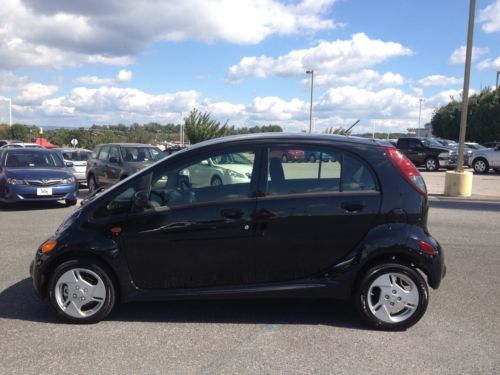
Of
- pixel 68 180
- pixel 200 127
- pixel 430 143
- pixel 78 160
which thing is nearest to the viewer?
pixel 68 180

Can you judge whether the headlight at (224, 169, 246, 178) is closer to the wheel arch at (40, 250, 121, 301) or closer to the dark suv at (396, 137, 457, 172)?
the wheel arch at (40, 250, 121, 301)

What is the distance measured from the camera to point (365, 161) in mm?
4391

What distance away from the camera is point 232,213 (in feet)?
13.9

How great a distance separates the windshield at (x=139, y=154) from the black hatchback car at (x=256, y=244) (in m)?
9.94

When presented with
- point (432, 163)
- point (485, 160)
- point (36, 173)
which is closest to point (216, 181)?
point (36, 173)

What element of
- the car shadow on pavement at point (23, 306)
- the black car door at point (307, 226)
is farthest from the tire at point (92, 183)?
the black car door at point (307, 226)

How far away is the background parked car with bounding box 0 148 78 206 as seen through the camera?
10953 millimetres

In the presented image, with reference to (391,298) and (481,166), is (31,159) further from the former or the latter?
(481,166)

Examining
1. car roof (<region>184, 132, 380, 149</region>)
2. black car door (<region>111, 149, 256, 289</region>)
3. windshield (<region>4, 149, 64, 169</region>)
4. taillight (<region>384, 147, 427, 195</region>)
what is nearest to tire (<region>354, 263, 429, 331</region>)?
taillight (<region>384, 147, 427, 195</region>)

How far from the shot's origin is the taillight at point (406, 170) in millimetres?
4395

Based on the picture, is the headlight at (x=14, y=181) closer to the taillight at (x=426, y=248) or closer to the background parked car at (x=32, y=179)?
the background parked car at (x=32, y=179)

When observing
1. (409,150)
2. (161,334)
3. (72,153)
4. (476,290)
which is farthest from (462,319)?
(409,150)

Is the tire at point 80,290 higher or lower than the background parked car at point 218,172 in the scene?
lower

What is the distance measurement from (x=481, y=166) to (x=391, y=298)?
23253 millimetres
